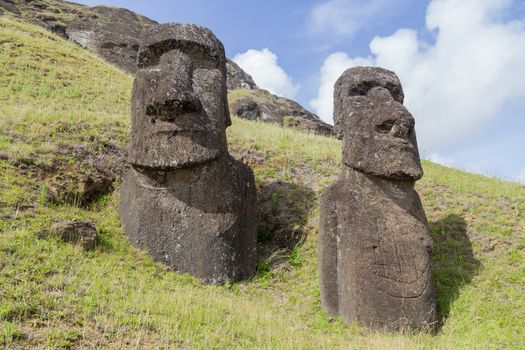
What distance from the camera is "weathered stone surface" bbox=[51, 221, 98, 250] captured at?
22.5 feet

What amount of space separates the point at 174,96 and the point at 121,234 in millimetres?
2307

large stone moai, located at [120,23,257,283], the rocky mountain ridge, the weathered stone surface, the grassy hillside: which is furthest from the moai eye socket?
the rocky mountain ridge

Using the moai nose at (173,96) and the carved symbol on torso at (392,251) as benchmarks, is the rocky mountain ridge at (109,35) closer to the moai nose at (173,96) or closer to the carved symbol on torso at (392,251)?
the moai nose at (173,96)

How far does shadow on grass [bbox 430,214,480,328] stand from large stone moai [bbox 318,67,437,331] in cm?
68

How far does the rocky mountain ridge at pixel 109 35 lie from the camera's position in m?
32.3

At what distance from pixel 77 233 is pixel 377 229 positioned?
13.3ft

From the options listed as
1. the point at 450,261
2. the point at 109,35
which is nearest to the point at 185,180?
the point at 450,261

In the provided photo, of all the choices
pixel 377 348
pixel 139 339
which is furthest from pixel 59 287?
pixel 377 348

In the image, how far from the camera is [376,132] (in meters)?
7.04

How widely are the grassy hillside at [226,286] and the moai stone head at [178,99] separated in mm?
1524

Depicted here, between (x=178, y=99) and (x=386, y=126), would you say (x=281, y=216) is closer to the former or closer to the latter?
(x=386, y=126)

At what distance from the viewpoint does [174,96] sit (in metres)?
7.25

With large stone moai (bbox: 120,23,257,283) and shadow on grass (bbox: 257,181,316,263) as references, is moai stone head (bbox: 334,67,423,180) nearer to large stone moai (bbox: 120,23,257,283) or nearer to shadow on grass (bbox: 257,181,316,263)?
large stone moai (bbox: 120,23,257,283)

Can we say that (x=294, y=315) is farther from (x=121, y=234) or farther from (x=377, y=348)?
(x=121, y=234)
